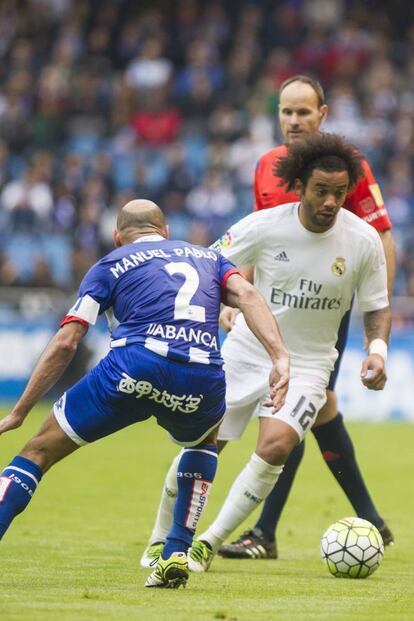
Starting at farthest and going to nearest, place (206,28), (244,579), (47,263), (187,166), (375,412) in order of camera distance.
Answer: (206,28) < (187,166) < (47,263) < (375,412) < (244,579)

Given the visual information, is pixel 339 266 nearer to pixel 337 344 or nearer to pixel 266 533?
pixel 337 344

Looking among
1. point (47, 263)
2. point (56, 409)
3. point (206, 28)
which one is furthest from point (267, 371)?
point (206, 28)

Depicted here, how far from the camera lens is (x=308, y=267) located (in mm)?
7340

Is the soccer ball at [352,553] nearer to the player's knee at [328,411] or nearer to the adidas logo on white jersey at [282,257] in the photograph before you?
the player's knee at [328,411]

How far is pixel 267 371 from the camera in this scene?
7586 mm

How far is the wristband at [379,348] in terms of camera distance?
22.8ft

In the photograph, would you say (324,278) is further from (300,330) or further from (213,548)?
(213,548)

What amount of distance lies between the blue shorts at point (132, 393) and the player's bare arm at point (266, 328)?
0.31 meters

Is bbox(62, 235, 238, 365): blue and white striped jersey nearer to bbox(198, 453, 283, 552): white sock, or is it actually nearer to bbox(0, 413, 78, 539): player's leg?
bbox(0, 413, 78, 539): player's leg

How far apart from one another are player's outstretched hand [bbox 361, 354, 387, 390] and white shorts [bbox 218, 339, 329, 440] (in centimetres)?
59

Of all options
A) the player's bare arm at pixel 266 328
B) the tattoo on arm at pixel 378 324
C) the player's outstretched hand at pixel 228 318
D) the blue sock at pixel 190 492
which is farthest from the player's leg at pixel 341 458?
the player's bare arm at pixel 266 328

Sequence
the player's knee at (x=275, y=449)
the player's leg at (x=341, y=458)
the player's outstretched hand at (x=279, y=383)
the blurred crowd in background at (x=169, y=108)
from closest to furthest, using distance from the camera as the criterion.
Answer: the player's outstretched hand at (x=279, y=383) < the player's knee at (x=275, y=449) < the player's leg at (x=341, y=458) < the blurred crowd in background at (x=169, y=108)

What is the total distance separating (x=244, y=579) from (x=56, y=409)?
1460 mm

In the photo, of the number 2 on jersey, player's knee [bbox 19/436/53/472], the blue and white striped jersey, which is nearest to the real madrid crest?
the blue and white striped jersey
